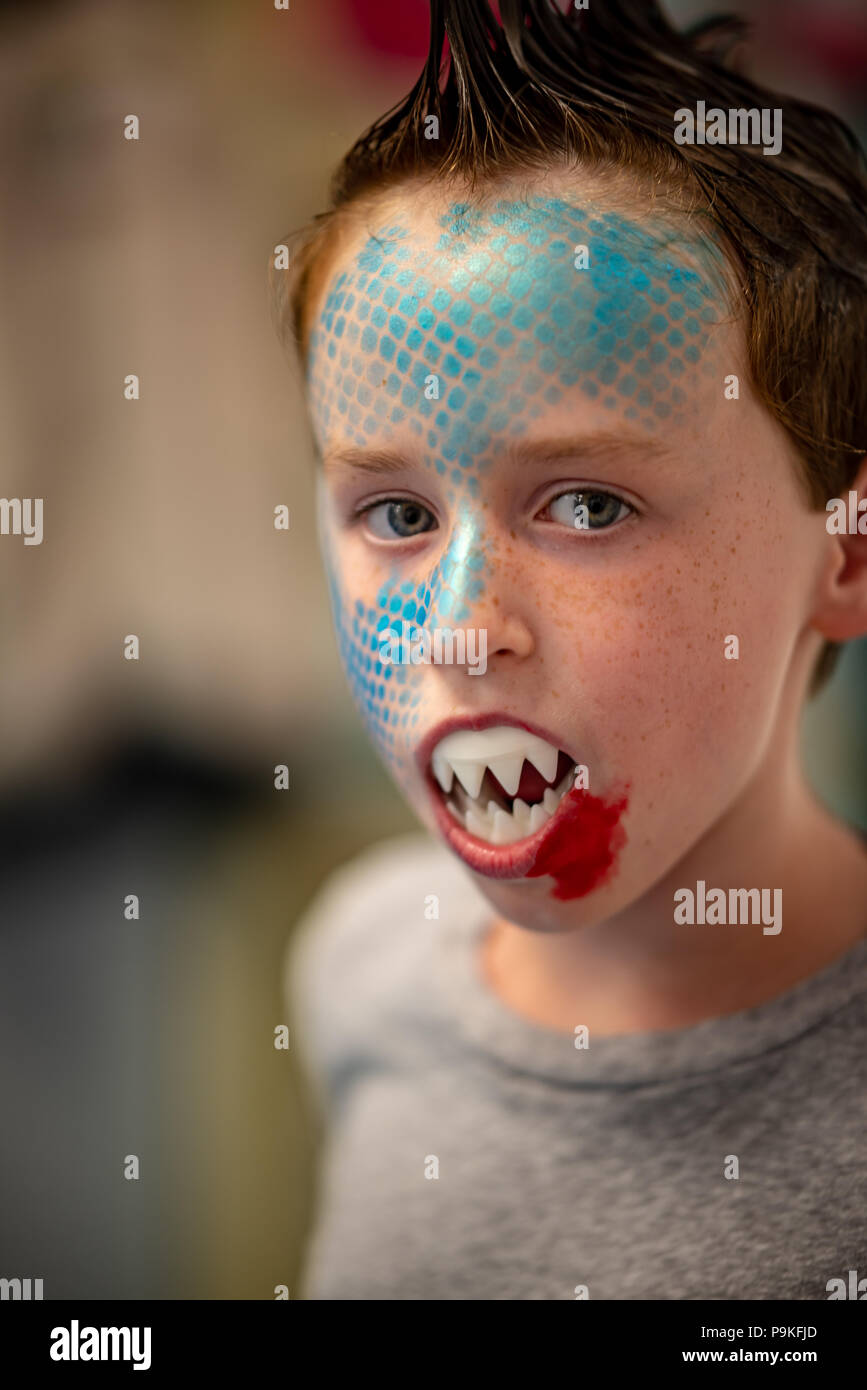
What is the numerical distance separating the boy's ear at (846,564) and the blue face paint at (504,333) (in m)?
0.11

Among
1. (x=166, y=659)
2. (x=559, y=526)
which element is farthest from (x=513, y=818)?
(x=166, y=659)

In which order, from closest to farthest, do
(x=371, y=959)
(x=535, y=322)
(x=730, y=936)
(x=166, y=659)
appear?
(x=535, y=322), (x=730, y=936), (x=371, y=959), (x=166, y=659)

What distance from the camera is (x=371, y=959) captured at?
2.68ft

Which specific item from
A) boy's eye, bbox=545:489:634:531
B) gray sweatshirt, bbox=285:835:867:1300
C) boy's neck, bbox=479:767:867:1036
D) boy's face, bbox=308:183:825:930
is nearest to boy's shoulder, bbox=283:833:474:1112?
gray sweatshirt, bbox=285:835:867:1300

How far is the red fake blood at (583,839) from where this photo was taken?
19.8 inches

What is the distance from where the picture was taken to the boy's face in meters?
0.47

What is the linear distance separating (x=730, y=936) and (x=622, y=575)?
0.65ft

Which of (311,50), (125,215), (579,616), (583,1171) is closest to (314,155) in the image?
(311,50)

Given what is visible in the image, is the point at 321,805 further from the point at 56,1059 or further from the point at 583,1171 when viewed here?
the point at 583,1171

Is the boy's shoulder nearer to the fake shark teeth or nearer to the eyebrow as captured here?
the fake shark teeth

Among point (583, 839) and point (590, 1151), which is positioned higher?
point (583, 839)

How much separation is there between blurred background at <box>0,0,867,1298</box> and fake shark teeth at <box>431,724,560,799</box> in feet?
1.77

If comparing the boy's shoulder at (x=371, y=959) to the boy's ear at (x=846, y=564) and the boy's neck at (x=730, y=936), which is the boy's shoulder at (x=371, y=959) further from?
the boy's ear at (x=846, y=564)

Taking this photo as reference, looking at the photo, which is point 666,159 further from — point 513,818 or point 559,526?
point 513,818
